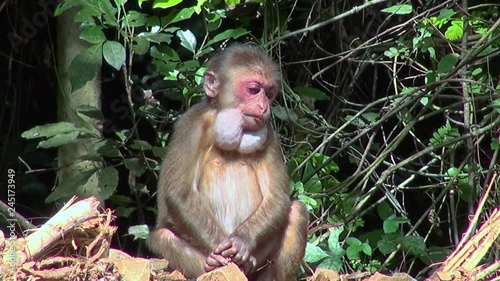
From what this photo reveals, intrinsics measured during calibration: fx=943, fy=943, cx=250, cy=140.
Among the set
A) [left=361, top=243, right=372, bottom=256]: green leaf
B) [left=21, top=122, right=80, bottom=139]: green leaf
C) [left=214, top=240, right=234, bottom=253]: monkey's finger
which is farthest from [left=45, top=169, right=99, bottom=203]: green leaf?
[left=361, top=243, right=372, bottom=256]: green leaf

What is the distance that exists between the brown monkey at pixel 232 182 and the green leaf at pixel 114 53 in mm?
751

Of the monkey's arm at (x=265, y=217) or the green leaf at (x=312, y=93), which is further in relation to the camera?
the green leaf at (x=312, y=93)

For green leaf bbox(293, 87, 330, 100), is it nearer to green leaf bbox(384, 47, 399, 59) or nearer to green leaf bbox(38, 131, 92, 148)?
green leaf bbox(384, 47, 399, 59)

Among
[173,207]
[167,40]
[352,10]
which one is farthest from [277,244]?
[352,10]

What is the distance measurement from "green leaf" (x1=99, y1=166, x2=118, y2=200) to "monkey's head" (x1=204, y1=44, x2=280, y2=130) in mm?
1329

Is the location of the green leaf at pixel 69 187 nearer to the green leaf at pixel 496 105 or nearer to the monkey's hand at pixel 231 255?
the monkey's hand at pixel 231 255

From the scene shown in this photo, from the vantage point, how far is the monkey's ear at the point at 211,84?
249 inches

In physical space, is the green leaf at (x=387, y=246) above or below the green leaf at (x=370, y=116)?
below

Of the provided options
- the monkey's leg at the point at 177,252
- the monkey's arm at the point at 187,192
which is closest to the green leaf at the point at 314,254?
the monkey's arm at the point at 187,192

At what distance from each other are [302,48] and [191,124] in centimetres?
248

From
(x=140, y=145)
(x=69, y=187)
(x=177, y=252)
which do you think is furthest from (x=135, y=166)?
(x=177, y=252)

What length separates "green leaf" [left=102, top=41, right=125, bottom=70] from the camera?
6.78 m

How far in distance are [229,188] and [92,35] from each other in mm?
1587

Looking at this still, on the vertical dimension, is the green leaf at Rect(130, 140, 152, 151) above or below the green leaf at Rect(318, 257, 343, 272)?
above
